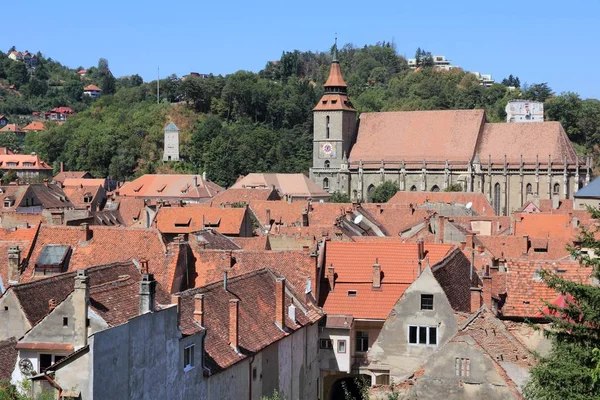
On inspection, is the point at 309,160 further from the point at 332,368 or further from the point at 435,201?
the point at 332,368

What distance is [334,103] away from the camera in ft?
380

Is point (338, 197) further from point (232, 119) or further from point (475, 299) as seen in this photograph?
point (475, 299)

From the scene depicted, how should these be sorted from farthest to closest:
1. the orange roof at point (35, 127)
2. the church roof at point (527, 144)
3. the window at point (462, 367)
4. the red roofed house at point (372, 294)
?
the orange roof at point (35, 127), the church roof at point (527, 144), the red roofed house at point (372, 294), the window at point (462, 367)

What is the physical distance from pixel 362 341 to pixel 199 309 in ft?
31.2

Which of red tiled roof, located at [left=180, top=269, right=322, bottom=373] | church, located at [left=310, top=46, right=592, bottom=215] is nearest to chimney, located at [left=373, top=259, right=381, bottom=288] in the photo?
red tiled roof, located at [left=180, top=269, right=322, bottom=373]

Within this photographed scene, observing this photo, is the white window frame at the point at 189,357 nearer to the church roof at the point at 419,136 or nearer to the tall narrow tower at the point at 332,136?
the church roof at the point at 419,136

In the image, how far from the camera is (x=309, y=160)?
454ft

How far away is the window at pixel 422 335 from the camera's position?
2712cm

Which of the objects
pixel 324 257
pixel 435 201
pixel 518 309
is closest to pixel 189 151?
pixel 435 201

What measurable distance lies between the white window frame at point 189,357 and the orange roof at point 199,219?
29521mm

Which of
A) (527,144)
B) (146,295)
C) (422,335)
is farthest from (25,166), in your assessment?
(146,295)

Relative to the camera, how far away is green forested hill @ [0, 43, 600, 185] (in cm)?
13775

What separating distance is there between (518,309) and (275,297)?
23.4 feet

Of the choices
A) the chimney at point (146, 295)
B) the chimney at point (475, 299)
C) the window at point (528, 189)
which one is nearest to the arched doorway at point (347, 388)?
the chimney at point (475, 299)
